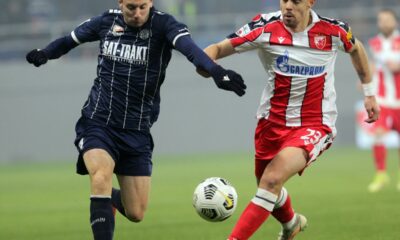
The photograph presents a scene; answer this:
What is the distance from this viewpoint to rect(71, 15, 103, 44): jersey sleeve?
8562mm

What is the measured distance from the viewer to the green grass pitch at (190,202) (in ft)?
33.9

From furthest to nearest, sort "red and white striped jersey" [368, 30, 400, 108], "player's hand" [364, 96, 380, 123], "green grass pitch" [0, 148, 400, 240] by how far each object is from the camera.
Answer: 1. "red and white striped jersey" [368, 30, 400, 108]
2. "green grass pitch" [0, 148, 400, 240]
3. "player's hand" [364, 96, 380, 123]

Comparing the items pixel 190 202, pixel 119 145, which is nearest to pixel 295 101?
pixel 119 145

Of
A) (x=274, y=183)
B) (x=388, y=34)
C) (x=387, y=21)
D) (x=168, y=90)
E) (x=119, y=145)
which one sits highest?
(x=119, y=145)

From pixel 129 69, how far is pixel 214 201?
4.29ft

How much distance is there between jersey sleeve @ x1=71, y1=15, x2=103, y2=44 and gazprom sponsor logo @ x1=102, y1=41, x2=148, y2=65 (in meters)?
0.29

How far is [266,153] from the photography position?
8.66m

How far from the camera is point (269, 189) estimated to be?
796 cm

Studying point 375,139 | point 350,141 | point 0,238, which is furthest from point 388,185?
point 350,141

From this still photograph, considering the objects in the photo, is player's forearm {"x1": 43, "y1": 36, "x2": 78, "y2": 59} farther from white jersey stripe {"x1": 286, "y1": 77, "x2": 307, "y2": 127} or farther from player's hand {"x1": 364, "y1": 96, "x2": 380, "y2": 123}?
player's hand {"x1": 364, "y1": 96, "x2": 380, "y2": 123}

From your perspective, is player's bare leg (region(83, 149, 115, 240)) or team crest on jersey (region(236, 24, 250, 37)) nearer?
player's bare leg (region(83, 149, 115, 240))

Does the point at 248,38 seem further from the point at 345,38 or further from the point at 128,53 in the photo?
the point at 128,53

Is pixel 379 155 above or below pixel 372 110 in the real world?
below

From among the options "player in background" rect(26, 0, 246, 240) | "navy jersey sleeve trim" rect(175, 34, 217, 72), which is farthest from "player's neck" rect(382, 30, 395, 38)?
"navy jersey sleeve trim" rect(175, 34, 217, 72)
